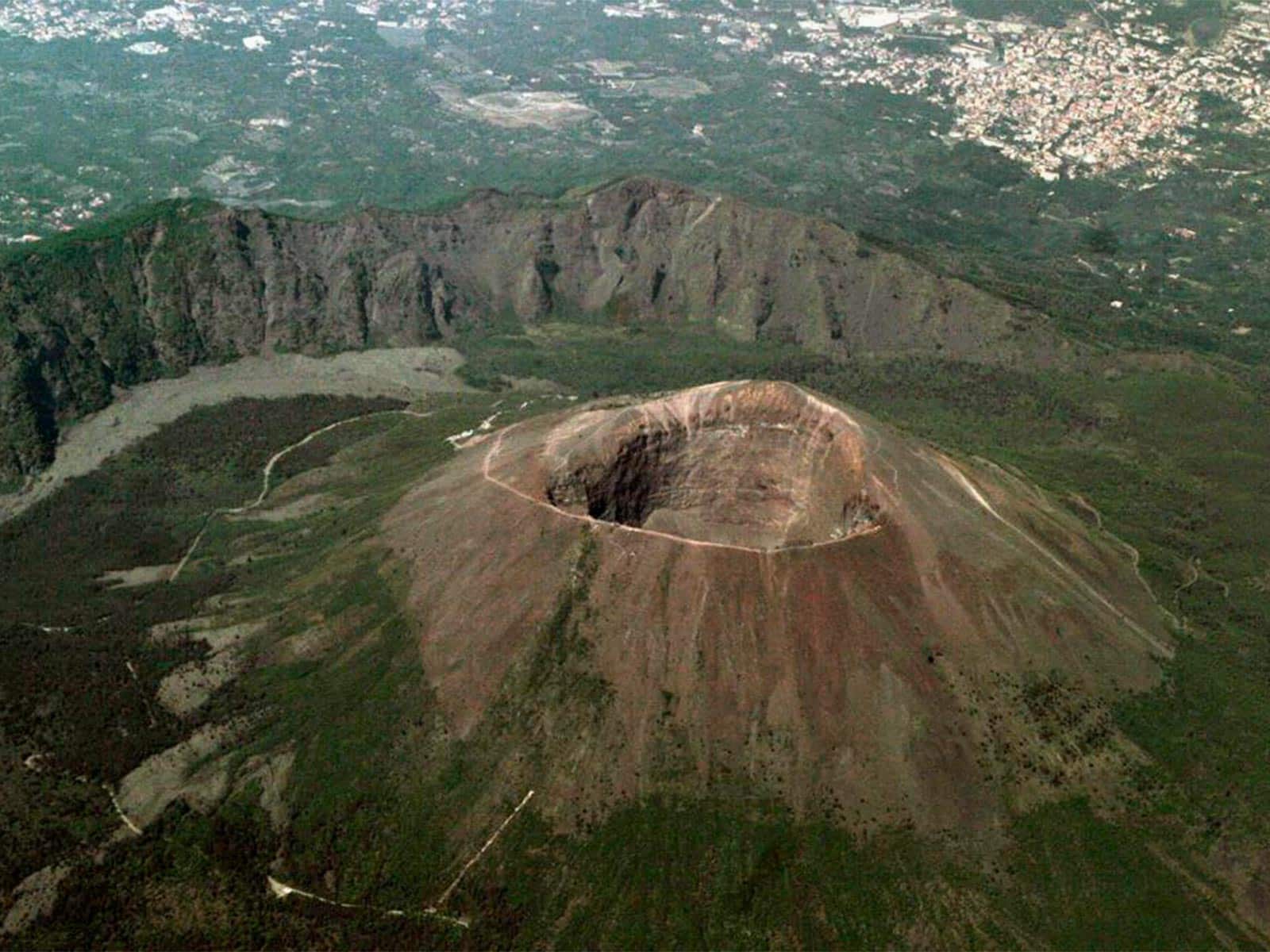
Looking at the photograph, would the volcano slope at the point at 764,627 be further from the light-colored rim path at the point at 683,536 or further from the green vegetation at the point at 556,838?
the green vegetation at the point at 556,838

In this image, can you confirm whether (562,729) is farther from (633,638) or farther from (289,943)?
(289,943)

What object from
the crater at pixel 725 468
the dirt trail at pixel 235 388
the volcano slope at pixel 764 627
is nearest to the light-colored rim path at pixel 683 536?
the volcano slope at pixel 764 627

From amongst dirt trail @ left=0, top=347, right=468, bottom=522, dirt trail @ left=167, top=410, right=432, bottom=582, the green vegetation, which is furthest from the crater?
dirt trail @ left=0, top=347, right=468, bottom=522

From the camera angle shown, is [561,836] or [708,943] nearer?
[708,943]

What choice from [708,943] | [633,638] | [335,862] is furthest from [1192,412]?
[335,862]

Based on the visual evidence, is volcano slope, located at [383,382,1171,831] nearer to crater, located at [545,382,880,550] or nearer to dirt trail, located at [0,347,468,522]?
crater, located at [545,382,880,550]
